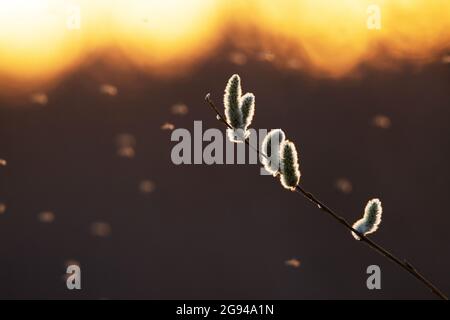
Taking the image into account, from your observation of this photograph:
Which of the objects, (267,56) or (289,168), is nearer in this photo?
(289,168)

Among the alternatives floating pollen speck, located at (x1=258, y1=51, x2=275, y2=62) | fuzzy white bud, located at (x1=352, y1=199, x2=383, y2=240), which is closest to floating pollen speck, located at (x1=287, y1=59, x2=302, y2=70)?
floating pollen speck, located at (x1=258, y1=51, x2=275, y2=62)

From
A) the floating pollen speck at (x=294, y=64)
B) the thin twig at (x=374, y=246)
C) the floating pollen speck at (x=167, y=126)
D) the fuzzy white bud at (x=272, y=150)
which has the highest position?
the floating pollen speck at (x=294, y=64)

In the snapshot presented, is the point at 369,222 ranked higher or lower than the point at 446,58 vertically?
lower

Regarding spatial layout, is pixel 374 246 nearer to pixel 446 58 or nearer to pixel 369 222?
pixel 369 222

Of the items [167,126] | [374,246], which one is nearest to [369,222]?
[374,246]

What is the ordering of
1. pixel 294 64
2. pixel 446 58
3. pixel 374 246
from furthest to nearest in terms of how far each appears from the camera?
1. pixel 294 64
2. pixel 446 58
3. pixel 374 246

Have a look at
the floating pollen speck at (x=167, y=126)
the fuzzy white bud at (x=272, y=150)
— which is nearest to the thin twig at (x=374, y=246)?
the fuzzy white bud at (x=272, y=150)

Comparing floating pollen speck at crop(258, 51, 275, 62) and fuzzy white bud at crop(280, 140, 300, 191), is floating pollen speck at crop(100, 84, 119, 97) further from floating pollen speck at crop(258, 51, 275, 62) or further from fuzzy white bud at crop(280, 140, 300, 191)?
fuzzy white bud at crop(280, 140, 300, 191)

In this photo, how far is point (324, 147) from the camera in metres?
2.67

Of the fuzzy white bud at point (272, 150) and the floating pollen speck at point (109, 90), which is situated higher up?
the floating pollen speck at point (109, 90)

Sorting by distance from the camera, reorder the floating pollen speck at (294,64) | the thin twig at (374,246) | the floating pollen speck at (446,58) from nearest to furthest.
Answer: the thin twig at (374,246) < the floating pollen speck at (446,58) < the floating pollen speck at (294,64)

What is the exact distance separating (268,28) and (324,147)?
0.53 meters

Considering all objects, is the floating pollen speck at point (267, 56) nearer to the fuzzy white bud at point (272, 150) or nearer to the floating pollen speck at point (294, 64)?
the floating pollen speck at point (294, 64)

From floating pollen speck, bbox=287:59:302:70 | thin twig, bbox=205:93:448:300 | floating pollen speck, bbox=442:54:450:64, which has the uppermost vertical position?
floating pollen speck, bbox=287:59:302:70
